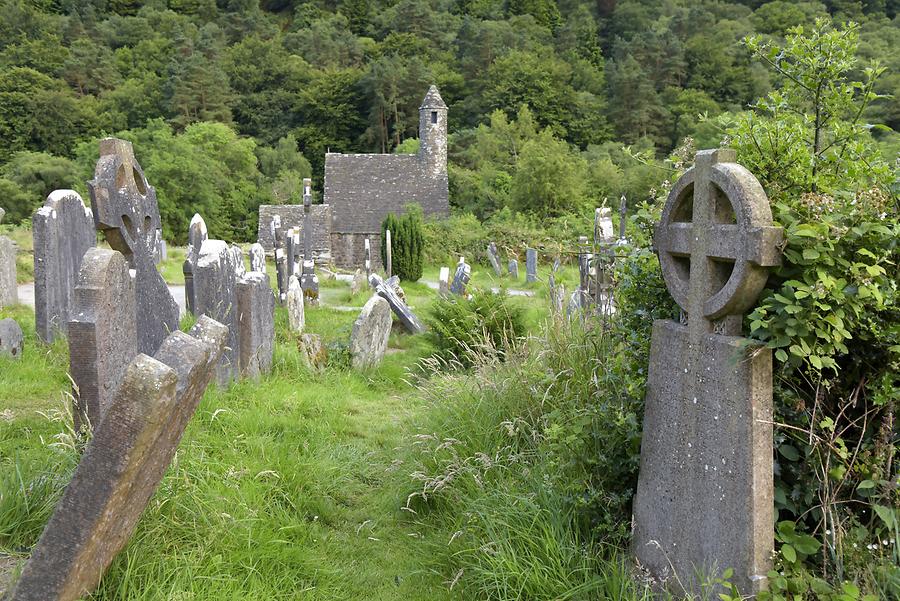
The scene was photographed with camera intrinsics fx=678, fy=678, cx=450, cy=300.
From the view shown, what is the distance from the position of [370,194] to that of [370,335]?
2592 cm

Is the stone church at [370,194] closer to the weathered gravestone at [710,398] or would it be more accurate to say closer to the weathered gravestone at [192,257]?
the weathered gravestone at [192,257]

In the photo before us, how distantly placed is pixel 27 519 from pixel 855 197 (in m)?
3.56

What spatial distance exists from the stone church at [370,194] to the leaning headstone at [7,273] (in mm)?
18518

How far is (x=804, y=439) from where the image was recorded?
2.47m

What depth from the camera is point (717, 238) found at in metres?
2.59

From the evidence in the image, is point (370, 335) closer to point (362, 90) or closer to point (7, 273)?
point (7, 273)

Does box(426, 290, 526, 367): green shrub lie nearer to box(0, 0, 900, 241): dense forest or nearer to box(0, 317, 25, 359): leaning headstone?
box(0, 317, 25, 359): leaning headstone

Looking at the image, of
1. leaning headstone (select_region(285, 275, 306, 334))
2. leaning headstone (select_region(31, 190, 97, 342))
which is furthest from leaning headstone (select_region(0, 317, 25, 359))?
leaning headstone (select_region(285, 275, 306, 334))

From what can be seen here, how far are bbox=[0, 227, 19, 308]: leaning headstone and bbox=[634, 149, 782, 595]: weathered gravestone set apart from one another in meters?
10.2

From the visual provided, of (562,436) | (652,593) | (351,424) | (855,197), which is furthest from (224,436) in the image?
(855,197)

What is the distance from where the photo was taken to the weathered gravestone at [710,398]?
2416 millimetres

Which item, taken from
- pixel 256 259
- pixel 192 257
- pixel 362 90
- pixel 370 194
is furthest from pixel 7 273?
pixel 362 90

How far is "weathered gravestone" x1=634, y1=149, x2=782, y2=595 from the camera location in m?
2.42

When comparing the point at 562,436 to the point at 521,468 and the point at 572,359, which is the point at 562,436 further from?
the point at 572,359
